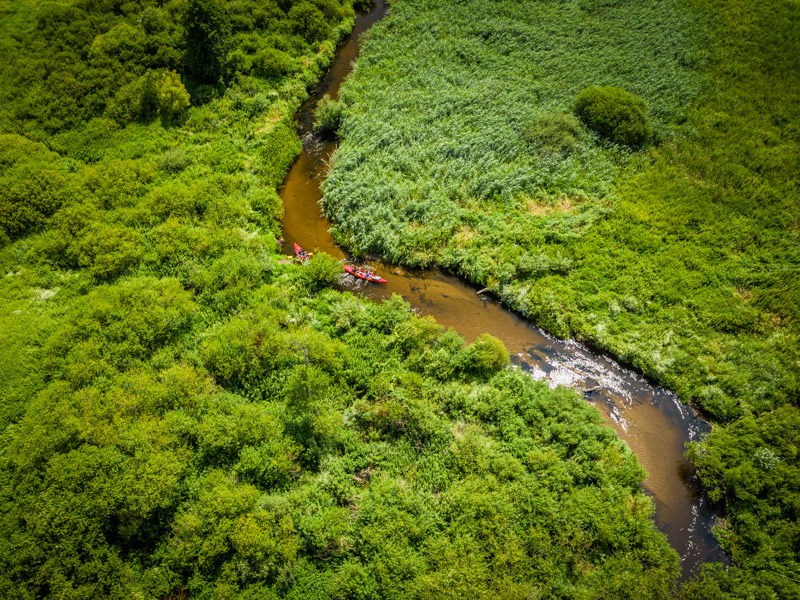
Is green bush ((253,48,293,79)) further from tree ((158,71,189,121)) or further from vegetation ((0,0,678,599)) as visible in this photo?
vegetation ((0,0,678,599))

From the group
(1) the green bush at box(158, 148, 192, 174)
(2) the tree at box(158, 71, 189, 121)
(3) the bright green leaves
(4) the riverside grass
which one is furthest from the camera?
(2) the tree at box(158, 71, 189, 121)

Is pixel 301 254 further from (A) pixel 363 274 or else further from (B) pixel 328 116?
(B) pixel 328 116

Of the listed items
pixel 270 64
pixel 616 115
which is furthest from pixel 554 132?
pixel 270 64

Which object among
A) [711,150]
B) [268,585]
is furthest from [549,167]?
[268,585]

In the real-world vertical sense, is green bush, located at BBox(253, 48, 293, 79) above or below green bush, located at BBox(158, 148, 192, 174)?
above

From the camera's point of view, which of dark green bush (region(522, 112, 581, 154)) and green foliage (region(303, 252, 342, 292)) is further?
dark green bush (region(522, 112, 581, 154))

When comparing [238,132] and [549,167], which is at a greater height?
[549,167]

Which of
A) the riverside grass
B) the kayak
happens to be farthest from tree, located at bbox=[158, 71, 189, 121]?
the kayak

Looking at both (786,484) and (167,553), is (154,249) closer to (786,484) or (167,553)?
(167,553)
